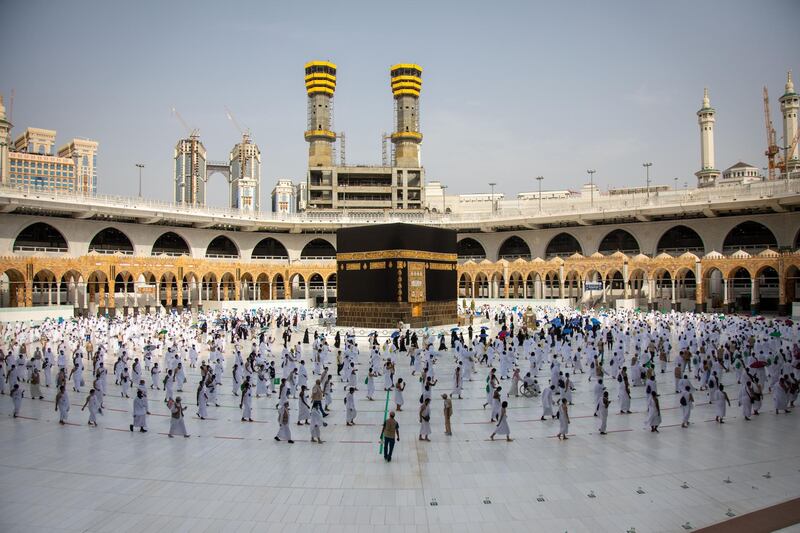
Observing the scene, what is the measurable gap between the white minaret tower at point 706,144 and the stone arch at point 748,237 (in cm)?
1441

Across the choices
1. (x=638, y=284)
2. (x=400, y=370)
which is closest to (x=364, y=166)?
(x=638, y=284)

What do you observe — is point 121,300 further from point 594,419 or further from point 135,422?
point 594,419

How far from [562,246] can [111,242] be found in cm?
3707

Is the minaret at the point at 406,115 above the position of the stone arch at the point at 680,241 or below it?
above

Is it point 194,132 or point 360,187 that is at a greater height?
point 194,132

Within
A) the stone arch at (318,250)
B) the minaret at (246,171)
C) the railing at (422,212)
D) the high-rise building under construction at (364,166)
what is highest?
the minaret at (246,171)

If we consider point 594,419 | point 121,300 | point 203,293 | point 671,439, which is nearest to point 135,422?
point 594,419

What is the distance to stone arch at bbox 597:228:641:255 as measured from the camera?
143 ft

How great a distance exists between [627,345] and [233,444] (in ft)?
46.9

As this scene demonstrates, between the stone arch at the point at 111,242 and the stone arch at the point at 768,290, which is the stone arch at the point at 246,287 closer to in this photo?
the stone arch at the point at 111,242

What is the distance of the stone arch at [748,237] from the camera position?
38.3 m

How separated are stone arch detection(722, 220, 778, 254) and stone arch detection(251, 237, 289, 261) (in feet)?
118

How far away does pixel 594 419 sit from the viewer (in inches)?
369

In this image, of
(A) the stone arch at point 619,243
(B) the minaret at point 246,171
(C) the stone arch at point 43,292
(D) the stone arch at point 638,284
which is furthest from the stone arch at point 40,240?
(B) the minaret at point 246,171
